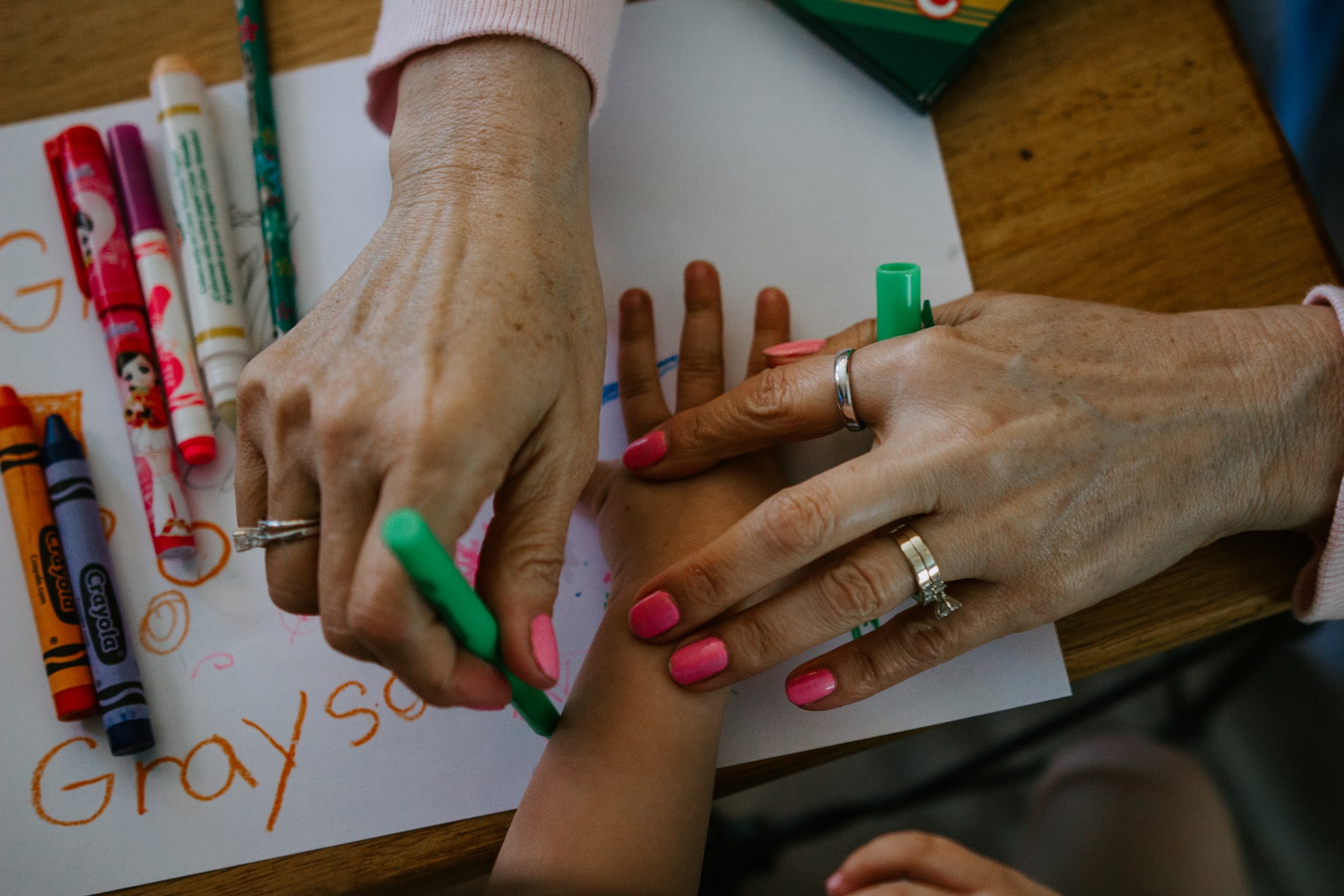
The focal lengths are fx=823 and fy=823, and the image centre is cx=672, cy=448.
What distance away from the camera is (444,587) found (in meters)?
0.39

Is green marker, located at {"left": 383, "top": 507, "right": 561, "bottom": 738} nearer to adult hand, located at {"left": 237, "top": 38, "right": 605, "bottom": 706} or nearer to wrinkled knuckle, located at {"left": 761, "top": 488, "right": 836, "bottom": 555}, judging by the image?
adult hand, located at {"left": 237, "top": 38, "right": 605, "bottom": 706}

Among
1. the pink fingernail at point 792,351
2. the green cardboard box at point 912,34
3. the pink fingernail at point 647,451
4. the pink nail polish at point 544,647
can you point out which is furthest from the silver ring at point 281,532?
the green cardboard box at point 912,34

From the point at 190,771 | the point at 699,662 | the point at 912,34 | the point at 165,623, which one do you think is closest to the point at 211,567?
the point at 165,623

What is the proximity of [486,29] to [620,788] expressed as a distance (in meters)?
0.54

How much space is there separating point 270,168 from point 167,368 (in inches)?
8.0

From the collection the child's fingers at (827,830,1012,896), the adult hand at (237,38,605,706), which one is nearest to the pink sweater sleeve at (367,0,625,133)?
the adult hand at (237,38,605,706)

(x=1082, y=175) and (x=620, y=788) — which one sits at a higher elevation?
(x=1082, y=175)

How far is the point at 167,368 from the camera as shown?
26.5 inches

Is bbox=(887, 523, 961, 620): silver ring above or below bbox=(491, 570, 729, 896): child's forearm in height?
above

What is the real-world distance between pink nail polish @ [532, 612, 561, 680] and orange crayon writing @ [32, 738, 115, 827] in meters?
0.40

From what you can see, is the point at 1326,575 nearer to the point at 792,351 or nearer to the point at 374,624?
the point at 792,351

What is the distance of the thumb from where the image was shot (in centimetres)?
46

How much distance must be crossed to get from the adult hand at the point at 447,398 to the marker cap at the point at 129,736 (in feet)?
0.72

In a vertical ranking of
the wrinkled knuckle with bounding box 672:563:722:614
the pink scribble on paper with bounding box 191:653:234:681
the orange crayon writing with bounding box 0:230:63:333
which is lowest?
the wrinkled knuckle with bounding box 672:563:722:614
